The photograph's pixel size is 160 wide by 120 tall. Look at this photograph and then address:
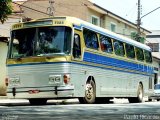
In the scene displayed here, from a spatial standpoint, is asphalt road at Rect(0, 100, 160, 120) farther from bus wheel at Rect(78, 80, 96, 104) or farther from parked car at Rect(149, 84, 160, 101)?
parked car at Rect(149, 84, 160, 101)

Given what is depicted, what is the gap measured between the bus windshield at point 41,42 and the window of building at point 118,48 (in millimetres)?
5022

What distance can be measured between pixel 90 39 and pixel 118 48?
366 centimetres

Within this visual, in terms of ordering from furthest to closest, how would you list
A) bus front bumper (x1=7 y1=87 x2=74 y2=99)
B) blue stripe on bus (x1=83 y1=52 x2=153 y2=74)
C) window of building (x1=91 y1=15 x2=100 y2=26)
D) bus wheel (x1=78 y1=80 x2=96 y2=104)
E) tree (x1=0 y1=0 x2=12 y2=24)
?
1. window of building (x1=91 y1=15 x2=100 y2=26)
2. tree (x1=0 y1=0 x2=12 y2=24)
3. blue stripe on bus (x1=83 y1=52 x2=153 y2=74)
4. bus wheel (x1=78 y1=80 x2=96 y2=104)
5. bus front bumper (x1=7 y1=87 x2=74 y2=99)

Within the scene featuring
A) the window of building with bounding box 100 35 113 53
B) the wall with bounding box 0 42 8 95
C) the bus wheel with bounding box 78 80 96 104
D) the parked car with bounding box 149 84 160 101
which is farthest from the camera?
the parked car with bounding box 149 84 160 101

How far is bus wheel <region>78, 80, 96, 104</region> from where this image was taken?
61.9ft

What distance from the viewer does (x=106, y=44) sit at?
2114 centimetres

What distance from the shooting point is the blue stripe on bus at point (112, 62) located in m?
19.0

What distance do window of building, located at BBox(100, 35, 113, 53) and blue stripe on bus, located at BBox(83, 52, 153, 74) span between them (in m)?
0.39

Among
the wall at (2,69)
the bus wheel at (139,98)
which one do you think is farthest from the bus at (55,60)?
the wall at (2,69)

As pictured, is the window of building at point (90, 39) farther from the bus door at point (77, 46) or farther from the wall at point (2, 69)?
the wall at point (2, 69)

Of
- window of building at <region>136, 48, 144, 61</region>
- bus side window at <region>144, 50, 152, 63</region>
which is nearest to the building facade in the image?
bus side window at <region>144, 50, 152, 63</region>

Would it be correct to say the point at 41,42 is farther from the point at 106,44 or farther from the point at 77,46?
the point at 106,44

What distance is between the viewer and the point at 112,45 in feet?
71.8

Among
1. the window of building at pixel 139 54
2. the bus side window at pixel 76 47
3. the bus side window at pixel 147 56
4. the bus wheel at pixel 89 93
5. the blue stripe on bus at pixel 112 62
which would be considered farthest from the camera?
the bus side window at pixel 147 56
